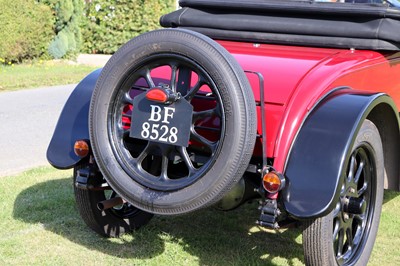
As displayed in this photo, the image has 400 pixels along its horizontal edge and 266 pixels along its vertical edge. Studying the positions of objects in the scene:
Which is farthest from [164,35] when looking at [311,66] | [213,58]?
[311,66]

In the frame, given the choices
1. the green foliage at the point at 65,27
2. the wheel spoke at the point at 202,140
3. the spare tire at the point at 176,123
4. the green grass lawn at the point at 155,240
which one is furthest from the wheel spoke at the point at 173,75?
the green foliage at the point at 65,27

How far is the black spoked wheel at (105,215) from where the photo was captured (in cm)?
417

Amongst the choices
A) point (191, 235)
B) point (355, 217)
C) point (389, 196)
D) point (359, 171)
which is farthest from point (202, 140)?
point (389, 196)

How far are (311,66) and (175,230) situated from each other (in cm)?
162

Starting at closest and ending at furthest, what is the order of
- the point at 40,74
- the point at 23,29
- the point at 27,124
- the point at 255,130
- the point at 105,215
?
the point at 255,130 < the point at 105,215 < the point at 27,124 < the point at 40,74 < the point at 23,29

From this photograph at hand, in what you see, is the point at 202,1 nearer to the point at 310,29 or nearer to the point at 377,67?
the point at 310,29

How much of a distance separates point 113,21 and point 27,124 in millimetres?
7031

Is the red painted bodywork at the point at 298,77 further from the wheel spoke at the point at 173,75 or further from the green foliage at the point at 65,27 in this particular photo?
the green foliage at the point at 65,27

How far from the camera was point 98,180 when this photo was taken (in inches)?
158

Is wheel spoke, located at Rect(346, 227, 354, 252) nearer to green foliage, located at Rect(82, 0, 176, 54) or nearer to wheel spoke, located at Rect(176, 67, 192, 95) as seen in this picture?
wheel spoke, located at Rect(176, 67, 192, 95)

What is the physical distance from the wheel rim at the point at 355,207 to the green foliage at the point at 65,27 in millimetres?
10602

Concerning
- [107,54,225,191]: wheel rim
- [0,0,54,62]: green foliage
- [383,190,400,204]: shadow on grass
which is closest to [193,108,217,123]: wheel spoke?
[107,54,225,191]: wheel rim

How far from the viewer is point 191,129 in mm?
3447

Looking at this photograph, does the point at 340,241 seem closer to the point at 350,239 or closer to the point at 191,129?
the point at 350,239
